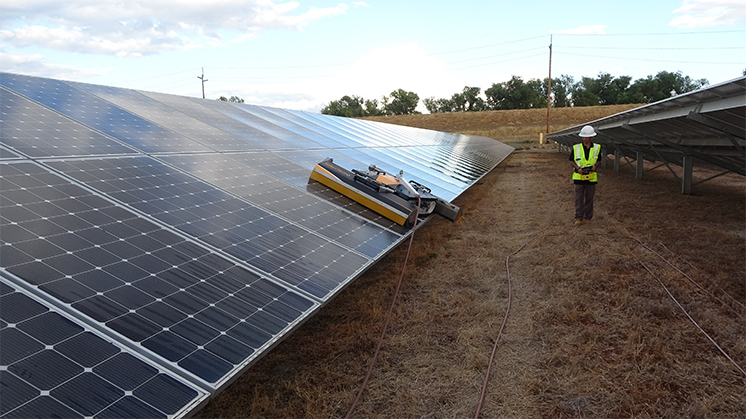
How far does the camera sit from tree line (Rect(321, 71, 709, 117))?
101000 mm

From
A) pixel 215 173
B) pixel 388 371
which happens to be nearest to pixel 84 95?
pixel 215 173

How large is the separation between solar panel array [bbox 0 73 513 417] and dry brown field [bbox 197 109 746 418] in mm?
1011

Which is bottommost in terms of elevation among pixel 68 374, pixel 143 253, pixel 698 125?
pixel 68 374

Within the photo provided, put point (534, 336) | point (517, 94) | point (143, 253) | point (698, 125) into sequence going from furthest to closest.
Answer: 1. point (517, 94)
2. point (698, 125)
3. point (534, 336)
4. point (143, 253)

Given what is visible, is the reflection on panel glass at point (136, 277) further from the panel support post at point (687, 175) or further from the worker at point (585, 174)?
the panel support post at point (687, 175)

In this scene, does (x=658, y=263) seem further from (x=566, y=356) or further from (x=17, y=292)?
(x=17, y=292)

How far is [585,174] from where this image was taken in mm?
12023

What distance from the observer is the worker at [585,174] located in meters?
11.9

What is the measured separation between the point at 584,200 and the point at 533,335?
23.6 feet

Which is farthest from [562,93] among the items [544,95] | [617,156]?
[617,156]

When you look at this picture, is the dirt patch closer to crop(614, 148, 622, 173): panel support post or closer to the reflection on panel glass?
the reflection on panel glass

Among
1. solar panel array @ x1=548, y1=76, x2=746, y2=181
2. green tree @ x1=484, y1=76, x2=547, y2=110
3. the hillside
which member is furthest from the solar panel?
green tree @ x1=484, y1=76, x2=547, y2=110

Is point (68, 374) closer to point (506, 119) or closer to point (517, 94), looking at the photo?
point (506, 119)

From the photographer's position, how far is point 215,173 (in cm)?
777
